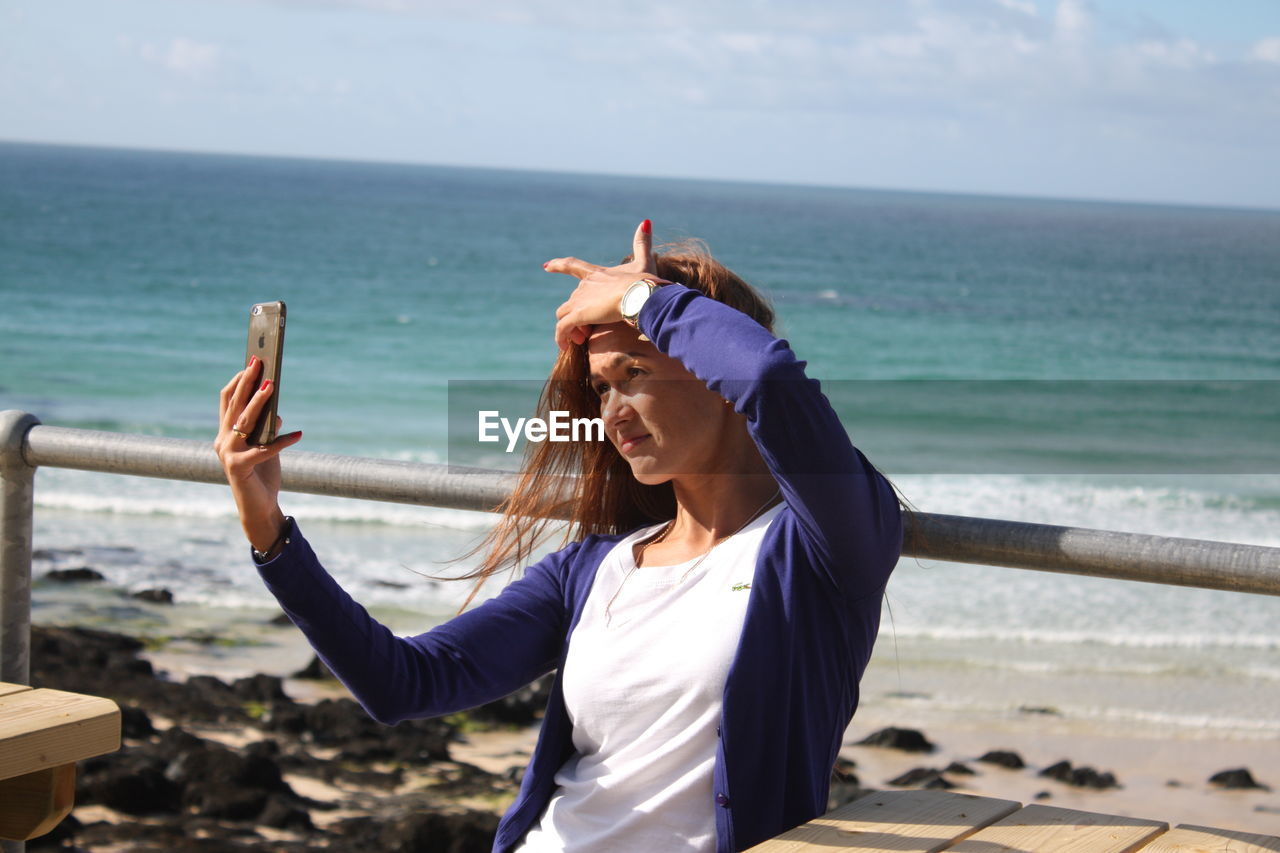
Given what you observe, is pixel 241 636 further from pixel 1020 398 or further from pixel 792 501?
pixel 1020 398

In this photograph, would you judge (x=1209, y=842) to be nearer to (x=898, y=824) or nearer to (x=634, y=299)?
(x=898, y=824)

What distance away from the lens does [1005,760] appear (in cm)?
650

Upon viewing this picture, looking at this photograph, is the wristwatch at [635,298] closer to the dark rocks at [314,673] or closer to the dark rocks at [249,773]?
the dark rocks at [249,773]

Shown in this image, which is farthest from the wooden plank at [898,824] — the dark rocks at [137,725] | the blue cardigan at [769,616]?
the dark rocks at [137,725]

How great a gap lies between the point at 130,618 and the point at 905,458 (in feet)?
39.6

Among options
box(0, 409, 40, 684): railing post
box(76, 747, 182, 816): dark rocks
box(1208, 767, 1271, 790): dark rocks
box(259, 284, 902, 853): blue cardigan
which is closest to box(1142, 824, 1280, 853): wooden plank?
box(259, 284, 902, 853): blue cardigan

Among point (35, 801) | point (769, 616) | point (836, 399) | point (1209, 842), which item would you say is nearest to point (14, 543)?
point (35, 801)

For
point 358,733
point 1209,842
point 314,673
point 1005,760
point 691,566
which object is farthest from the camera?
point 314,673

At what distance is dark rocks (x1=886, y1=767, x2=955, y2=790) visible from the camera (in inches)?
239

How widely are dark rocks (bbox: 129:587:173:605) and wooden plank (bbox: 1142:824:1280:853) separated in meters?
8.07

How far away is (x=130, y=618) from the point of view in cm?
843

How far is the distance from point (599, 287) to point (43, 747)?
976 millimetres

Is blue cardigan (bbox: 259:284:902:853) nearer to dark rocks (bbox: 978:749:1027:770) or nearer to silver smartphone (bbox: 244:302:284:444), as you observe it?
silver smartphone (bbox: 244:302:284:444)

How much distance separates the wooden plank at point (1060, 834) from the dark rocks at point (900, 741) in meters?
5.06
